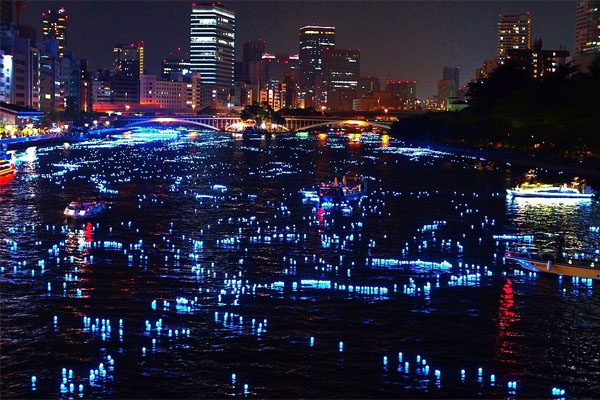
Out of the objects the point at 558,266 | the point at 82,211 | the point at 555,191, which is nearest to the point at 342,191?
the point at 555,191

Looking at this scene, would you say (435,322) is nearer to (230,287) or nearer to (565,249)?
(230,287)

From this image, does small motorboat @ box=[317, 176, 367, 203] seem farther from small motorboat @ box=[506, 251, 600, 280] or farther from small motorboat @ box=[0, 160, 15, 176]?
small motorboat @ box=[0, 160, 15, 176]

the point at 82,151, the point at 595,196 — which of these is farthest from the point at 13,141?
the point at 595,196

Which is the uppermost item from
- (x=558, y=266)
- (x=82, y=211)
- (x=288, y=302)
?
(x=82, y=211)

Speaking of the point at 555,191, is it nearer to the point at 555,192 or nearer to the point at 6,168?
the point at 555,192

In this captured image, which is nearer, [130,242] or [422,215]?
[130,242]

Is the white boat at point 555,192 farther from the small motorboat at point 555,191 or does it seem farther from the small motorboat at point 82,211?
the small motorboat at point 82,211


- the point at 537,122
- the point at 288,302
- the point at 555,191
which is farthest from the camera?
the point at 537,122
